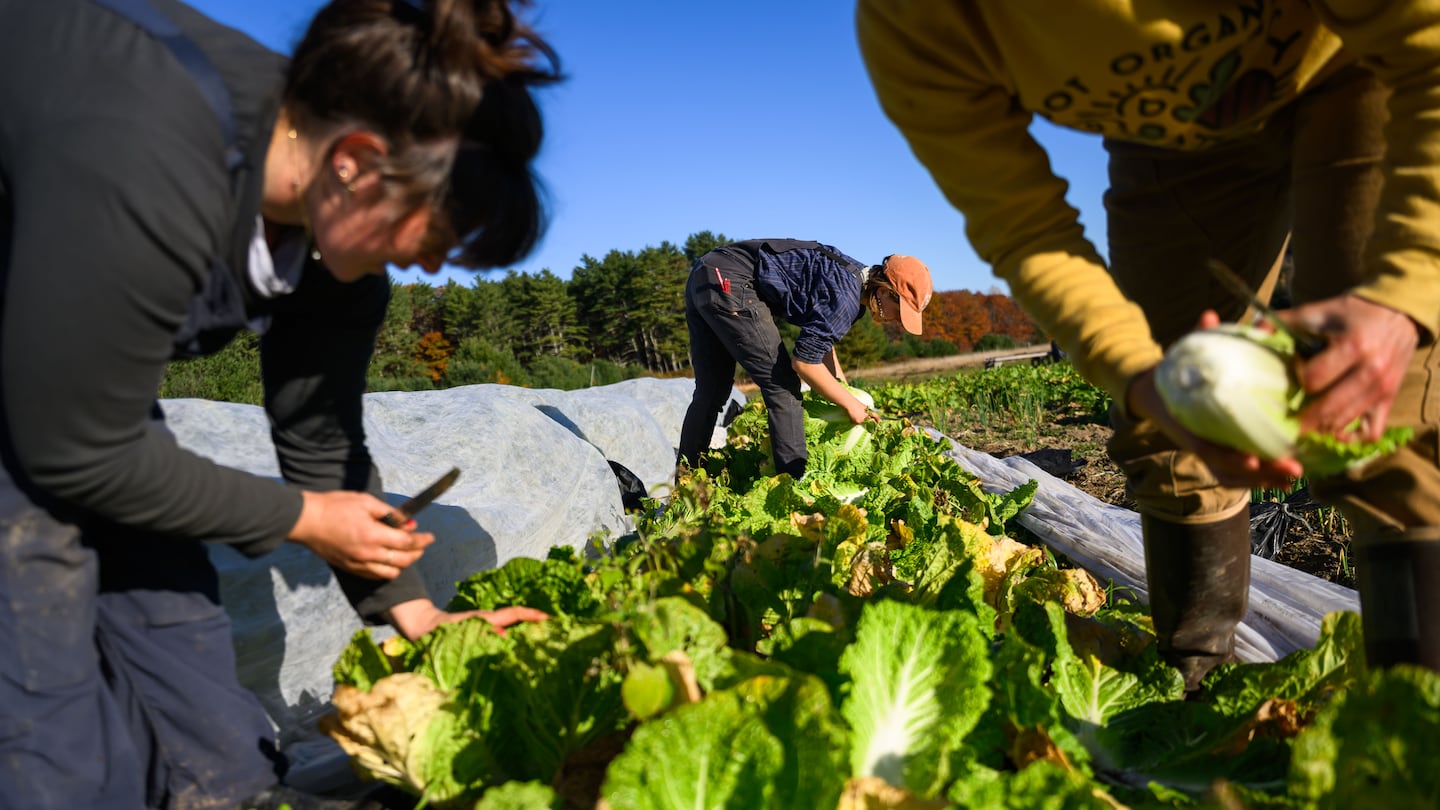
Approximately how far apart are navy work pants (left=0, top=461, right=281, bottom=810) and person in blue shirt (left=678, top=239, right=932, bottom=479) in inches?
126

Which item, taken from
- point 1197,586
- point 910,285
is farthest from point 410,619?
point 910,285

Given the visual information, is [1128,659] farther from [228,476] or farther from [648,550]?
[228,476]

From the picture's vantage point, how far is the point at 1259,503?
12.8 ft

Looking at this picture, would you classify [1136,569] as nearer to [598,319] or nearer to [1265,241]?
[1265,241]

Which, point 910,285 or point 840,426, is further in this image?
point 840,426

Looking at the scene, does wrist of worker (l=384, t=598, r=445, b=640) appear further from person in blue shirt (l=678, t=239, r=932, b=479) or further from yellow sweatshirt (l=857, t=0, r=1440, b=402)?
person in blue shirt (l=678, t=239, r=932, b=479)

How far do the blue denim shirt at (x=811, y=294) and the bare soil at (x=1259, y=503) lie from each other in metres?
1.78

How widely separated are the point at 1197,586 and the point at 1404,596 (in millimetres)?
530

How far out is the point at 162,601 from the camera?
5.54 feet

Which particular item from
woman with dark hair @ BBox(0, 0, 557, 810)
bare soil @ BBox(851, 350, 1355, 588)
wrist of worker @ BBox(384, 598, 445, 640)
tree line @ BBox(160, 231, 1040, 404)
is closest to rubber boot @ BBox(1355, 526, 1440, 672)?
woman with dark hair @ BBox(0, 0, 557, 810)

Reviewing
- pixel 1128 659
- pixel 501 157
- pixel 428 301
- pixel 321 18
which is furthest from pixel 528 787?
pixel 428 301

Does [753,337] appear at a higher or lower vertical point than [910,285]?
lower

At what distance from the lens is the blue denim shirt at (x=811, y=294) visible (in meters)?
4.71

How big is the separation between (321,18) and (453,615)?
1284 millimetres
